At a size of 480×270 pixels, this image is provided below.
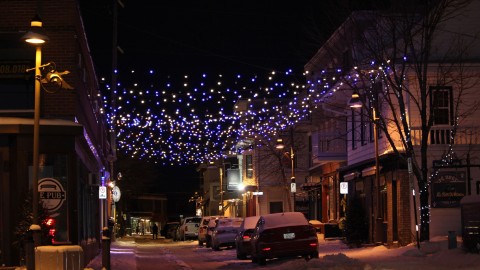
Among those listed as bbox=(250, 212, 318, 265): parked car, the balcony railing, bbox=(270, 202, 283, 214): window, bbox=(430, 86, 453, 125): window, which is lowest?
bbox=(250, 212, 318, 265): parked car

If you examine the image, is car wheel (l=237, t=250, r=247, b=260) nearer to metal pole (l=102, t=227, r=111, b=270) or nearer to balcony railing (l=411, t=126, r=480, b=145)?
balcony railing (l=411, t=126, r=480, b=145)

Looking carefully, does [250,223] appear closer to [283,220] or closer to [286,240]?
[283,220]

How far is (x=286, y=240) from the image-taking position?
2341 cm

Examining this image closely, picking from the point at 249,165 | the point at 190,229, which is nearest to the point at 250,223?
the point at 190,229

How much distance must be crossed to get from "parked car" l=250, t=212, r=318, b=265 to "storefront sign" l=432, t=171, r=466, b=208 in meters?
8.41

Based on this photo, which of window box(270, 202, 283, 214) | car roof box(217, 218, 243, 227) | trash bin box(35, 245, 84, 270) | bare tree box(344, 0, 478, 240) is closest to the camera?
trash bin box(35, 245, 84, 270)

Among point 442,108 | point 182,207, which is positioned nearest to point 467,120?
point 442,108

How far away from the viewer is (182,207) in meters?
145

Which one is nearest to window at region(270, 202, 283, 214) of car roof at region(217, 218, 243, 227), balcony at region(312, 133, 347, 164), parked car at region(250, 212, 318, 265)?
balcony at region(312, 133, 347, 164)

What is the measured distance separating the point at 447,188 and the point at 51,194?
15756 mm

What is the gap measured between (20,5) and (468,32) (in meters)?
17.7

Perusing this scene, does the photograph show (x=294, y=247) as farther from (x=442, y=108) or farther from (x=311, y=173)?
(x=311, y=173)

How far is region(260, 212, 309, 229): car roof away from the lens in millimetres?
23736

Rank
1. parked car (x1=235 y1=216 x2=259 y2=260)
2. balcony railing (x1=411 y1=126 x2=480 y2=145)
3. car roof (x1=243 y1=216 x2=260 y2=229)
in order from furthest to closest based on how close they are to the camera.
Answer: balcony railing (x1=411 y1=126 x2=480 y2=145) → car roof (x1=243 y1=216 x2=260 y2=229) → parked car (x1=235 y1=216 x2=259 y2=260)
